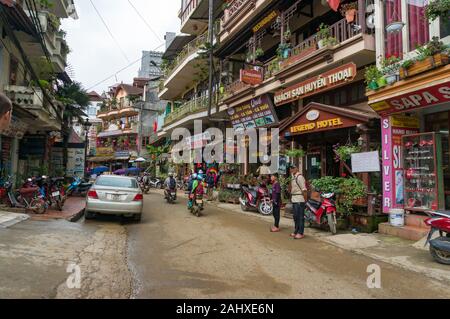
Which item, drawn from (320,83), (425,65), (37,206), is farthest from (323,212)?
(37,206)

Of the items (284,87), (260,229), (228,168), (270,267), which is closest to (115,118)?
(228,168)

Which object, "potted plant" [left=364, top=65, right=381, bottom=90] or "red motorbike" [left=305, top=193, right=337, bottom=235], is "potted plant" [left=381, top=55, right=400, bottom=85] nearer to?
"potted plant" [left=364, top=65, right=381, bottom=90]

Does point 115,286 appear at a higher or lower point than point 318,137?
lower

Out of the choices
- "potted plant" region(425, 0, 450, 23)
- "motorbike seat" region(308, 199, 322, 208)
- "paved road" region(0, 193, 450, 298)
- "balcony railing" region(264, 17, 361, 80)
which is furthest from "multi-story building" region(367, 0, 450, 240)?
"paved road" region(0, 193, 450, 298)

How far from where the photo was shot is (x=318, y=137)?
14.5 meters

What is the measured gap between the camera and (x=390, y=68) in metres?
9.47

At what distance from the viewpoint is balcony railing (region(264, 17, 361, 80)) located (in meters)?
12.4

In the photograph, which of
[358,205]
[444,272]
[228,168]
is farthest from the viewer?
Answer: [228,168]

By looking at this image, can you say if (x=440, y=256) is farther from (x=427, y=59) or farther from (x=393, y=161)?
(x=427, y=59)

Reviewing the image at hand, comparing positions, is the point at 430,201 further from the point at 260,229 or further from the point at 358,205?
the point at 260,229

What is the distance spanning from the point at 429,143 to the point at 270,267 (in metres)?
5.85

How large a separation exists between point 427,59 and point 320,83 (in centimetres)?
499

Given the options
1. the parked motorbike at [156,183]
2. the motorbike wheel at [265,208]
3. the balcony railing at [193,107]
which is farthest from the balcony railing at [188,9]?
the motorbike wheel at [265,208]

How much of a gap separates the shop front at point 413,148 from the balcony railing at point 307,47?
324cm
